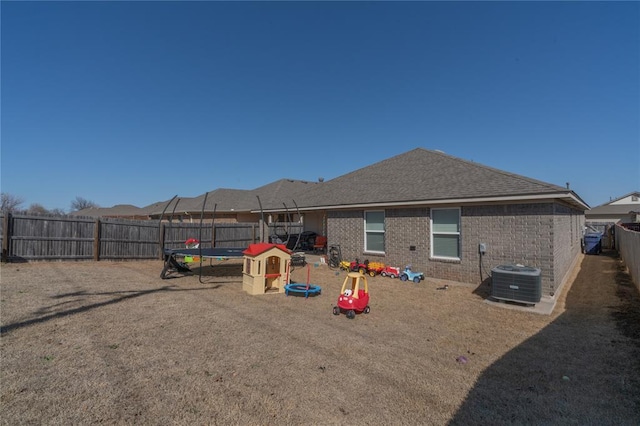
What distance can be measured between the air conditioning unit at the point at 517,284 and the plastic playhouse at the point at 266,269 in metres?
5.28

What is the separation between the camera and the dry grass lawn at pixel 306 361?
10.6ft

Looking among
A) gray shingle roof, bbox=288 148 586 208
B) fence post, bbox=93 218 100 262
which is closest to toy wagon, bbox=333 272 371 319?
gray shingle roof, bbox=288 148 586 208

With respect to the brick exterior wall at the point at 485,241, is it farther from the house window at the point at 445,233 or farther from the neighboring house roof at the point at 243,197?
the neighboring house roof at the point at 243,197

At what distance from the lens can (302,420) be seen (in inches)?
122

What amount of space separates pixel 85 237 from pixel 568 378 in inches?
644

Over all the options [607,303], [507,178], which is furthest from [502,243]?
[607,303]

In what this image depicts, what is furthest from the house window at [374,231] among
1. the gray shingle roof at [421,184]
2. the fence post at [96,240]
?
the fence post at [96,240]

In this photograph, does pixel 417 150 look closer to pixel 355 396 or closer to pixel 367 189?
pixel 367 189

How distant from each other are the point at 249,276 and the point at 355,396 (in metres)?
5.77

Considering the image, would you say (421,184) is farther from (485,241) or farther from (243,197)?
(243,197)

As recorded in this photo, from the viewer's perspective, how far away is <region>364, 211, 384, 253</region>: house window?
1201 cm

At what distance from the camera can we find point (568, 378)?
13.4 ft

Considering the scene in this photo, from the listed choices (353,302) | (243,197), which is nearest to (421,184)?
(353,302)

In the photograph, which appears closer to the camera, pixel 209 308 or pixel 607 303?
pixel 209 308
